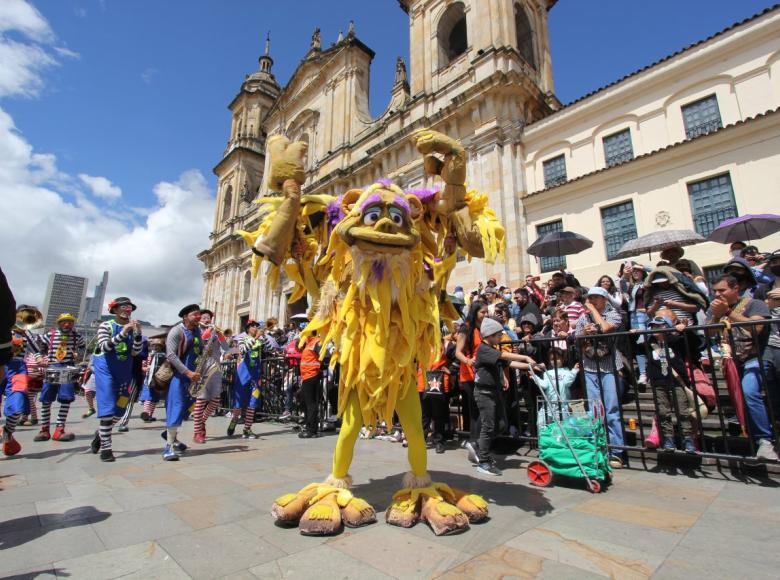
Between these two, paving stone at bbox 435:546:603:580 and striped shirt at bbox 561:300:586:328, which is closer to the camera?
paving stone at bbox 435:546:603:580

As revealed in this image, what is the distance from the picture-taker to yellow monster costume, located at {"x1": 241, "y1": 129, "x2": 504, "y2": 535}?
262 cm

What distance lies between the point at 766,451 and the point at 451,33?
858 inches

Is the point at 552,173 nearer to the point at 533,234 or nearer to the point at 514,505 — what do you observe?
the point at 533,234

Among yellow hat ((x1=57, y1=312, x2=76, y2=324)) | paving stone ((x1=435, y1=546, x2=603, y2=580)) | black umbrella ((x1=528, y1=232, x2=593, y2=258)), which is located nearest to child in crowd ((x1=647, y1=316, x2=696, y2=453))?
paving stone ((x1=435, y1=546, x2=603, y2=580))

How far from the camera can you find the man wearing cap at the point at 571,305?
587 cm

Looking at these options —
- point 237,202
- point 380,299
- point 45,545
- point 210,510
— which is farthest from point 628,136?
point 237,202

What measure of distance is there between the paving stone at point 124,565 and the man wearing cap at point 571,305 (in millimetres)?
5120

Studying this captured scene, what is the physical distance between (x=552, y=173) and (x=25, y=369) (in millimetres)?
15133

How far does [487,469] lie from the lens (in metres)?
3.95

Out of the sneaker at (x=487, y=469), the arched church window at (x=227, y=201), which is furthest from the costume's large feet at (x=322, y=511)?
the arched church window at (x=227, y=201)

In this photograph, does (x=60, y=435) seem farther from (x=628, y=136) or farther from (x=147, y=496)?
(x=628, y=136)

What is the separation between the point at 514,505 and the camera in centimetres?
294

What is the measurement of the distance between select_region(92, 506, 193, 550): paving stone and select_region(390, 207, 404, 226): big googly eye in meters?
2.30

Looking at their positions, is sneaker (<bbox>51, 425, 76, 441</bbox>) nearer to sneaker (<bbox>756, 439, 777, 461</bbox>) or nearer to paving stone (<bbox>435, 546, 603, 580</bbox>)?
paving stone (<bbox>435, 546, 603, 580</bbox>)
